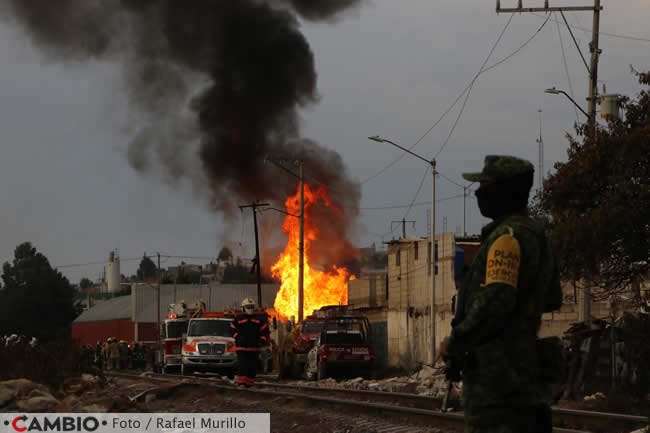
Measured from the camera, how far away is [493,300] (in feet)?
13.4

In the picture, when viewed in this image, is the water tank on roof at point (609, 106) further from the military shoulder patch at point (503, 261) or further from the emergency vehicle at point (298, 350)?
the military shoulder patch at point (503, 261)

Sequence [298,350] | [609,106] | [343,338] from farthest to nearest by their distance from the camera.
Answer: [298,350] → [343,338] → [609,106]

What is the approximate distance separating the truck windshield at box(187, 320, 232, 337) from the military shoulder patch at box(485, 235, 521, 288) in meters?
27.3

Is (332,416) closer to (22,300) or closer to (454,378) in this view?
(454,378)

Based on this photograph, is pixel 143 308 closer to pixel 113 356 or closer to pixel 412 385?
pixel 113 356

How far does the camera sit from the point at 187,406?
16.3 metres

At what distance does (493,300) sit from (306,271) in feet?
171

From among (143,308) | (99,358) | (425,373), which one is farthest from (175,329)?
(143,308)

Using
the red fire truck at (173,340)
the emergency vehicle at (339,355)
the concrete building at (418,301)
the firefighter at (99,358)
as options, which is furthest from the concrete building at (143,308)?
the emergency vehicle at (339,355)

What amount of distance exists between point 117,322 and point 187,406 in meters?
84.6

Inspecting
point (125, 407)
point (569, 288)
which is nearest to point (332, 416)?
point (125, 407)

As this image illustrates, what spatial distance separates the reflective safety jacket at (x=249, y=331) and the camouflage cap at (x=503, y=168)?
14066 millimetres

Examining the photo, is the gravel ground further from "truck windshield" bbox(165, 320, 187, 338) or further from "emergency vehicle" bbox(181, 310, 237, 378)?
"truck windshield" bbox(165, 320, 187, 338)

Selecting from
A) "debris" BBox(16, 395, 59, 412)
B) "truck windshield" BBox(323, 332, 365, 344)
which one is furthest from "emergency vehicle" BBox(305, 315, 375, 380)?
"debris" BBox(16, 395, 59, 412)
